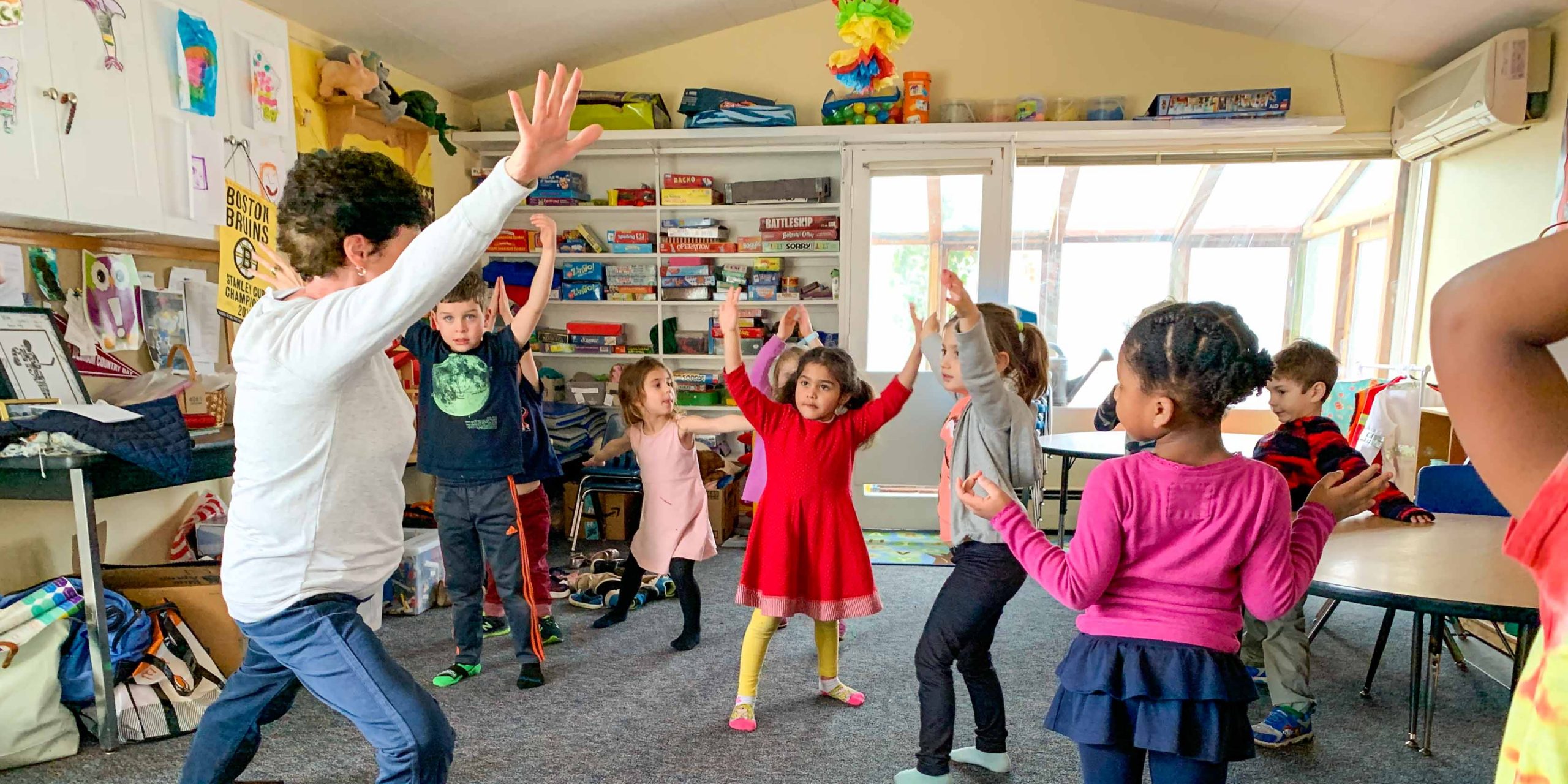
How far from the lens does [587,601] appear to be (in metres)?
3.18

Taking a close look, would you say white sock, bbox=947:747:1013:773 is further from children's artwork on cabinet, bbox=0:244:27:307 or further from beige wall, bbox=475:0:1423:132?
beige wall, bbox=475:0:1423:132

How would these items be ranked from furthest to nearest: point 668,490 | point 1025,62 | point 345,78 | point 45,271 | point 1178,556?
point 1025,62, point 345,78, point 668,490, point 45,271, point 1178,556

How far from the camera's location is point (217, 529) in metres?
2.76

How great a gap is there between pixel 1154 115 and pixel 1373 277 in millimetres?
1645

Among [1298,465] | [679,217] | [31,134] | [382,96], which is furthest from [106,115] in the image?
[1298,465]

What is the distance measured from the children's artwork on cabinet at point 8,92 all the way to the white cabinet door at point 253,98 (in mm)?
687

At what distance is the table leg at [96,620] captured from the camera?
6.39ft

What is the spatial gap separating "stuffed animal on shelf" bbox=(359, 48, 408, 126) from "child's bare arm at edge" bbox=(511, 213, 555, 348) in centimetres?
158

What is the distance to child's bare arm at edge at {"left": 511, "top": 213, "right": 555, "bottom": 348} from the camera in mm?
2025

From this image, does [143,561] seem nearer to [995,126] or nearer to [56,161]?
[56,161]

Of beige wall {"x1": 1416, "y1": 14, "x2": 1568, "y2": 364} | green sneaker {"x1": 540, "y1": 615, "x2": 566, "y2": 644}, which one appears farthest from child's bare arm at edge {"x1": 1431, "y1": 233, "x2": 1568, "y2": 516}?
beige wall {"x1": 1416, "y1": 14, "x2": 1568, "y2": 364}

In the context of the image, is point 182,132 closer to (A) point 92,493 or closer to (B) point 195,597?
(A) point 92,493

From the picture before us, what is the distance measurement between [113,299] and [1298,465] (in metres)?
3.49

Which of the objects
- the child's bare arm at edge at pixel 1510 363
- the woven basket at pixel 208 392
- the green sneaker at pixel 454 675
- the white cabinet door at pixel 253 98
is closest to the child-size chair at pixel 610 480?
the green sneaker at pixel 454 675
